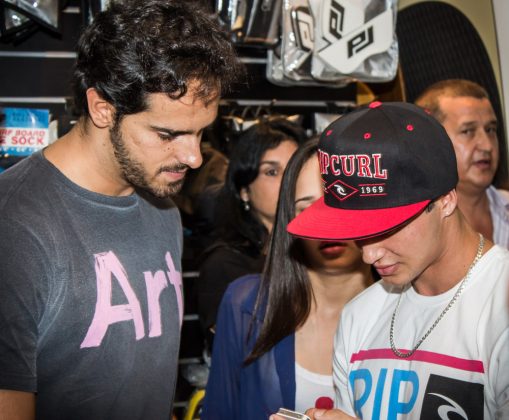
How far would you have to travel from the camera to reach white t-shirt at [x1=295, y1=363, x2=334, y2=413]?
1985mm

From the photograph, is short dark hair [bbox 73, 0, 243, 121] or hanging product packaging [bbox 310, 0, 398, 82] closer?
short dark hair [bbox 73, 0, 243, 121]

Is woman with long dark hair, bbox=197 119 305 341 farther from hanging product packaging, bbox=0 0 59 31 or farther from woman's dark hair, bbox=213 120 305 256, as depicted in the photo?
hanging product packaging, bbox=0 0 59 31

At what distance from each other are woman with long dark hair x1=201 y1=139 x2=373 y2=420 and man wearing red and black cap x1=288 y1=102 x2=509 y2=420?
468mm

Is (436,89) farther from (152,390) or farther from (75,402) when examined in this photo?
(75,402)

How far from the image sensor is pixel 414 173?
1412mm

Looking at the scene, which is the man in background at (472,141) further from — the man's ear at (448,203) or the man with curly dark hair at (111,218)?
the man's ear at (448,203)

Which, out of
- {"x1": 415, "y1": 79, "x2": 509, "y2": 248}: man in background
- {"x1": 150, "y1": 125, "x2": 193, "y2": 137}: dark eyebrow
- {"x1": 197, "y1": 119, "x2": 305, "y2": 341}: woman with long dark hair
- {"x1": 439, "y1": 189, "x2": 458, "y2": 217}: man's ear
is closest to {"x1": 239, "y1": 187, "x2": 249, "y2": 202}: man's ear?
{"x1": 197, "y1": 119, "x2": 305, "y2": 341}: woman with long dark hair

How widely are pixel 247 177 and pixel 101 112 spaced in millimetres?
1175

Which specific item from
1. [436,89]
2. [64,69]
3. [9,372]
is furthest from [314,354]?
[64,69]

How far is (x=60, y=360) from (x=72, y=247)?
0.26m

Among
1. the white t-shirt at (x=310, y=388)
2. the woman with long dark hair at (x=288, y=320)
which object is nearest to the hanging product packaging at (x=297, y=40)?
the woman with long dark hair at (x=288, y=320)

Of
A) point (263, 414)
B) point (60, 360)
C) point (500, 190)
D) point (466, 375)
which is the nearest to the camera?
point (466, 375)

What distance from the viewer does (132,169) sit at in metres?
1.78

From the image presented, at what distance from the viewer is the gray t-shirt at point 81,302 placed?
1532 mm
